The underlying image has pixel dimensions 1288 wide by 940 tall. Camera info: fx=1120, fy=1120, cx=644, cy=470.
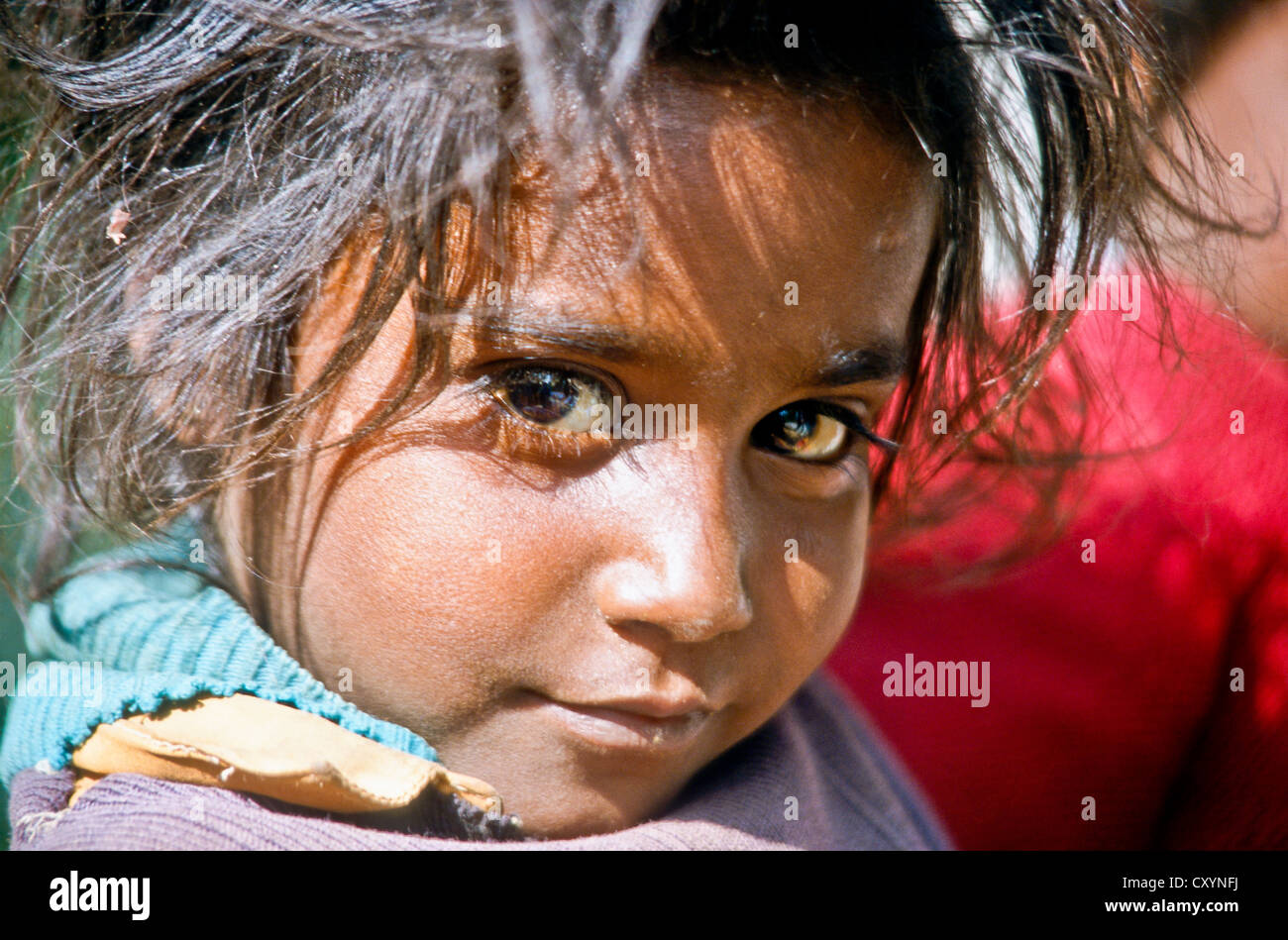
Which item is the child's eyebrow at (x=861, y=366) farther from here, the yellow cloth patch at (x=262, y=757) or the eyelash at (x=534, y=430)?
the yellow cloth patch at (x=262, y=757)

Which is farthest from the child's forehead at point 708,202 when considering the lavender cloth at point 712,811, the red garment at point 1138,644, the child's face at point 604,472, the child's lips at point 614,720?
the red garment at point 1138,644

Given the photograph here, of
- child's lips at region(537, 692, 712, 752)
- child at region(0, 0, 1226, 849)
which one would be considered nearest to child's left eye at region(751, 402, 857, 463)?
child at region(0, 0, 1226, 849)

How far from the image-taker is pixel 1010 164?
3.26 feet

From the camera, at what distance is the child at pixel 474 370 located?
0.74m

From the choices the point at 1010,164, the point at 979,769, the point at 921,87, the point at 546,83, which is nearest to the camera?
the point at 546,83

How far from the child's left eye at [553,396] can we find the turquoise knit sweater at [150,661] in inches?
9.7

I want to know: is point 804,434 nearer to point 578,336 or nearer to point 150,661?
point 578,336

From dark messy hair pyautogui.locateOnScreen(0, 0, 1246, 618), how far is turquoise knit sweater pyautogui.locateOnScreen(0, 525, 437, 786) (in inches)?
2.1

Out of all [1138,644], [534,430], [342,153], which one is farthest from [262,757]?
[1138,644]

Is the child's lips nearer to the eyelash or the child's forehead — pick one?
the eyelash

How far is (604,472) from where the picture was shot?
0.79 metres
